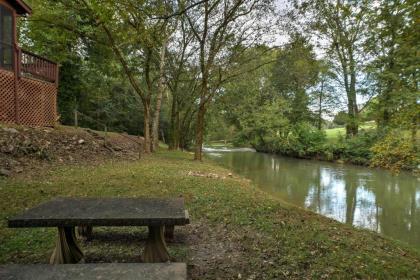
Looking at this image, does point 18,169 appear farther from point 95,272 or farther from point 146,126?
point 146,126

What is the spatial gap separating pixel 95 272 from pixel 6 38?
11467 mm

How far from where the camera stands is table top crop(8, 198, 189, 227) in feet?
9.37

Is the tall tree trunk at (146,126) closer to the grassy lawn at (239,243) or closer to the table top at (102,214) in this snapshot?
the grassy lawn at (239,243)

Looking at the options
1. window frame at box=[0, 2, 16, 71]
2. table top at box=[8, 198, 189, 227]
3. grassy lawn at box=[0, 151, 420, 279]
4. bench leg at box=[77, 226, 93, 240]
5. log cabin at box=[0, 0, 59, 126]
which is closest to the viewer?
table top at box=[8, 198, 189, 227]

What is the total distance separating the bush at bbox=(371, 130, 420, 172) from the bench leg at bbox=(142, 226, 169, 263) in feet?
13.2

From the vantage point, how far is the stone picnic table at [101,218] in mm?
2871

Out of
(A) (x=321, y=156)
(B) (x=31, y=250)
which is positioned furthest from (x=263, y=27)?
(A) (x=321, y=156)

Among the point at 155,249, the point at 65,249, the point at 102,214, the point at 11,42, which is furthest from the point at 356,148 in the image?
the point at 65,249

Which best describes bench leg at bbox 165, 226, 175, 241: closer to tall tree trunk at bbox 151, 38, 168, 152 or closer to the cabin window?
the cabin window

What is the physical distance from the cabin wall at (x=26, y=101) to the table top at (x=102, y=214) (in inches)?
318

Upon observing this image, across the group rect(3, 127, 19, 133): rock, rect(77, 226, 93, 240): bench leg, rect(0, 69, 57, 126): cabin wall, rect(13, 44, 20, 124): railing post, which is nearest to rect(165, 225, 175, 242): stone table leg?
rect(77, 226, 93, 240): bench leg

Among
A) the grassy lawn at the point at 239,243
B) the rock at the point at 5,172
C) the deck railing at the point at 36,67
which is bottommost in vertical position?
the grassy lawn at the point at 239,243

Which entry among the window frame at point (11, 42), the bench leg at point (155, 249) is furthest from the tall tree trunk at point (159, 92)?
the bench leg at point (155, 249)

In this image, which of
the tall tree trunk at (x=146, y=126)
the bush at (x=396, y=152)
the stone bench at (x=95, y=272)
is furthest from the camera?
the tall tree trunk at (x=146, y=126)
